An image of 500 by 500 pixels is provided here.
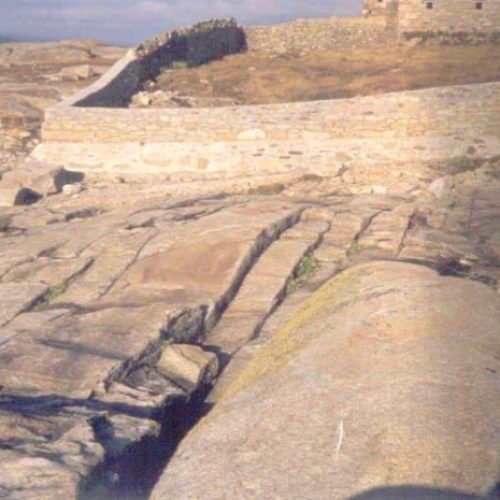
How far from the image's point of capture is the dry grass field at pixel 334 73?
2164 cm

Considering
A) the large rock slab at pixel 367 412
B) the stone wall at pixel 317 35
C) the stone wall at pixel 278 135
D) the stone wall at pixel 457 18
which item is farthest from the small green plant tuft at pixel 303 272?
the stone wall at pixel 317 35

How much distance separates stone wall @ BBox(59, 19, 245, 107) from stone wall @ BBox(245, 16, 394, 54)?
2.11ft

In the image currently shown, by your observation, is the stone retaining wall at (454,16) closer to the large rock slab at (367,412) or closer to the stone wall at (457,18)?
the stone wall at (457,18)

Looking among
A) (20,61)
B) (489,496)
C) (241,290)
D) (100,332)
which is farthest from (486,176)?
(20,61)

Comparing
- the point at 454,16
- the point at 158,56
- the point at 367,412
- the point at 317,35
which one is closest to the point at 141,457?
the point at 367,412

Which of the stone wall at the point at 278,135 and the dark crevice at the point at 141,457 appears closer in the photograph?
the dark crevice at the point at 141,457

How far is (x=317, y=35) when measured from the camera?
30469 mm

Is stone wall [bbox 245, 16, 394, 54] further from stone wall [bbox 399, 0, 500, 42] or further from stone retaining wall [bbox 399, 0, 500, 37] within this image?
stone wall [bbox 399, 0, 500, 42]

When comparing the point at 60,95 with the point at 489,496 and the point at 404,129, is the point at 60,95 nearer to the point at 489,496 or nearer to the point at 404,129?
the point at 404,129

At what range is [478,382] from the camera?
15.2ft

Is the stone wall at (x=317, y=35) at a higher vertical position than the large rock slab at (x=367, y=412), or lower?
lower

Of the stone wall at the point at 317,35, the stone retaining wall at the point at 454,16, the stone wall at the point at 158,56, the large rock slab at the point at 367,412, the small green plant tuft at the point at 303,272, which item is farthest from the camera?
the stone wall at the point at 317,35

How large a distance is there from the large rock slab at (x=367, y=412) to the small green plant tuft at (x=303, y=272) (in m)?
2.87

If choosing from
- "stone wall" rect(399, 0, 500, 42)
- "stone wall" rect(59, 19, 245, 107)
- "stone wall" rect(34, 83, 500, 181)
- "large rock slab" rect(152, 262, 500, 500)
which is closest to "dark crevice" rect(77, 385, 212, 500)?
"large rock slab" rect(152, 262, 500, 500)
